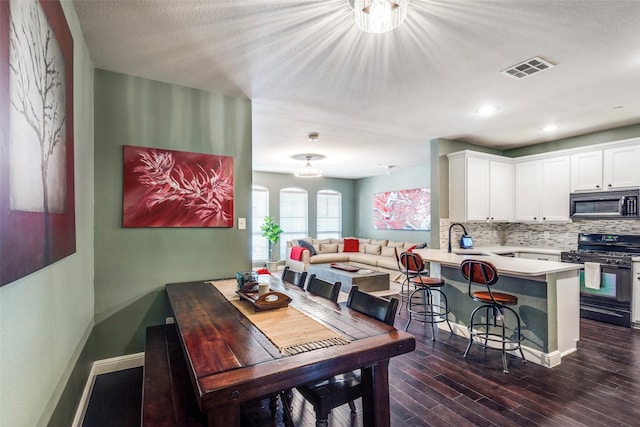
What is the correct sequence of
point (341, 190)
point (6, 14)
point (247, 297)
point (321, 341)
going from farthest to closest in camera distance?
point (341, 190)
point (247, 297)
point (321, 341)
point (6, 14)

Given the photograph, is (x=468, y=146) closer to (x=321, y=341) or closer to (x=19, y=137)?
(x=321, y=341)

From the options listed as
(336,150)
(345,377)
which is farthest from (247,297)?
(336,150)

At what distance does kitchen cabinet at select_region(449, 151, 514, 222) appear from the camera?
4.78 meters

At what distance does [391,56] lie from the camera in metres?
2.52

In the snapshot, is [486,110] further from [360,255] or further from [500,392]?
[360,255]

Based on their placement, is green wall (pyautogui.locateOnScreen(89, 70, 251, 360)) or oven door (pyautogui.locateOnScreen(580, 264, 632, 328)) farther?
oven door (pyautogui.locateOnScreen(580, 264, 632, 328))

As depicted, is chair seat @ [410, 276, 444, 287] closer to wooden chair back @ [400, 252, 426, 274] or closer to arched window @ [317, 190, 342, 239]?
wooden chair back @ [400, 252, 426, 274]

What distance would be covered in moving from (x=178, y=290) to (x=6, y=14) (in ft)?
7.12

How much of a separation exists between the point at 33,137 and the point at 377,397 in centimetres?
190

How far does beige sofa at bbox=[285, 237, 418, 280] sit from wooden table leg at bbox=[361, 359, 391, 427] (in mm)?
4841

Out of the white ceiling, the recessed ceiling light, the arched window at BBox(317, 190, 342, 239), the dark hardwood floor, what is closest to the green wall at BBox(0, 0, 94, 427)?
the white ceiling

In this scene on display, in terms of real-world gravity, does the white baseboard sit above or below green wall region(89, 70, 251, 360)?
below

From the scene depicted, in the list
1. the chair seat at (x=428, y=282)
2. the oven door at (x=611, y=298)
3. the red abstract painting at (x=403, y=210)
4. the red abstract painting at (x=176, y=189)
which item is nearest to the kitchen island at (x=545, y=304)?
the chair seat at (x=428, y=282)

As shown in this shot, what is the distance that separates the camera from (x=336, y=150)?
5926 mm
